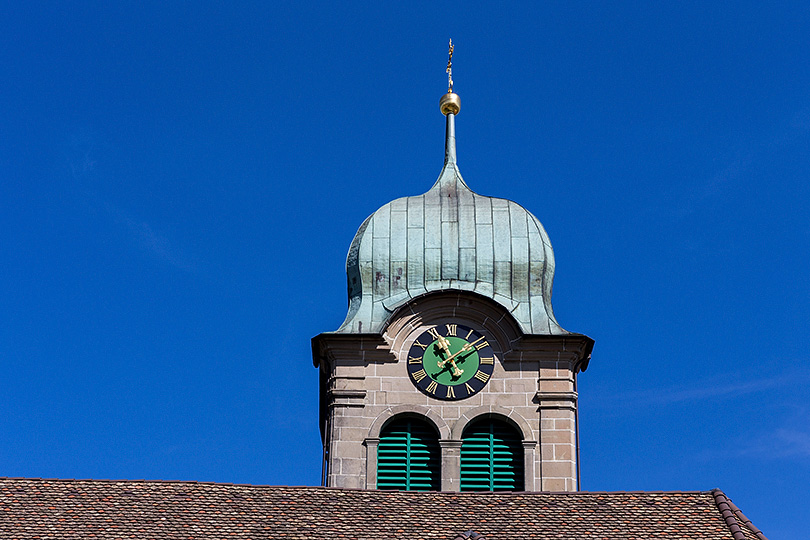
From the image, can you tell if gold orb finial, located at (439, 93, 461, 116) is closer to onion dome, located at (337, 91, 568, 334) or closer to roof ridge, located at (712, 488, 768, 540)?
onion dome, located at (337, 91, 568, 334)

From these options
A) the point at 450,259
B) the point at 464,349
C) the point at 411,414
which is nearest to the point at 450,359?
the point at 464,349

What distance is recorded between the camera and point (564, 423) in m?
41.2

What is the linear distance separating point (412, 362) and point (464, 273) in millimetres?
2563

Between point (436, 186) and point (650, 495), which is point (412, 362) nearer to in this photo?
point (436, 186)

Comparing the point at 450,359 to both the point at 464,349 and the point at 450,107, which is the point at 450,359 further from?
the point at 450,107

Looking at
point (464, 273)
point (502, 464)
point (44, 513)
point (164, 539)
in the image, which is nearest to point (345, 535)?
point (164, 539)

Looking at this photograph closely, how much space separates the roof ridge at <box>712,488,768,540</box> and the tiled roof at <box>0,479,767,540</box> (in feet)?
0.08

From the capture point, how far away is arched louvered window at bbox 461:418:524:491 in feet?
133

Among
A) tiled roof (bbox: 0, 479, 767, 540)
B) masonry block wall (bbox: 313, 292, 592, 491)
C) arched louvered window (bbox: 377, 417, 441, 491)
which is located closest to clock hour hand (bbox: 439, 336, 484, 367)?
masonry block wall (bbox: 313, 292, 592, 491)

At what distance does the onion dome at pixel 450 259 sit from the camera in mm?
42844

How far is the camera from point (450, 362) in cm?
4200

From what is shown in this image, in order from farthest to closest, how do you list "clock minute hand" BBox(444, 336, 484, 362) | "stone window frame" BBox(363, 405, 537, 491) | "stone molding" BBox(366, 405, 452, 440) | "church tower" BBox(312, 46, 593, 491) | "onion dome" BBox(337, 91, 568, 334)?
1. "onion dome" BBox(337, 91, 568, 334)
2. "clock minute hand" BBox(444, 336, 484, 362)
3. "stone molding" BBox(366, 405, 452, 440)
4. "church tower" BBox(312, 46, 593, 491)
5. "stone window frame" BBox(363, 405, 537, 491)

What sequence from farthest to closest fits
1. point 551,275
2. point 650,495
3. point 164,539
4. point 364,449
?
1. point 551,275
2. point 364,449
3. point 650,495
4. point 164,539

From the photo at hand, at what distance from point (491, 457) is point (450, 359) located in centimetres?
238
